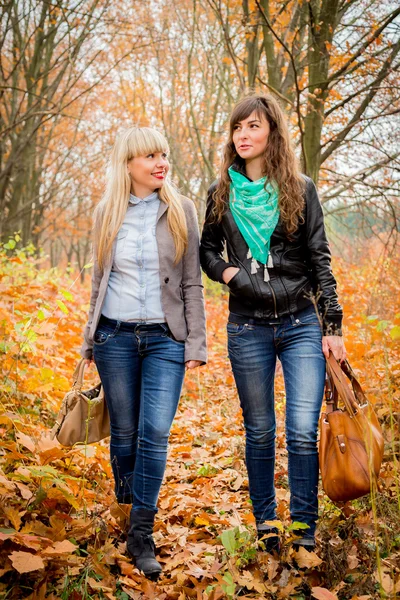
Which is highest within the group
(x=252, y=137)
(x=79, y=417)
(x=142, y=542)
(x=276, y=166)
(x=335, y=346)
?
(x=252, y=137)

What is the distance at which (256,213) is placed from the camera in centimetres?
279

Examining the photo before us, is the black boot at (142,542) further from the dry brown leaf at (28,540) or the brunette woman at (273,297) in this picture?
the dry brown leaf at (28,540)

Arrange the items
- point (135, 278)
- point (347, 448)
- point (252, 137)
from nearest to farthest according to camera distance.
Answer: point (347, 448) < point (252, 137) < point (135, 278)

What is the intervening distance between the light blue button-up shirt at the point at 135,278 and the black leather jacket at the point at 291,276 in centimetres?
37

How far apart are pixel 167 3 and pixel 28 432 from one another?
11820 mm

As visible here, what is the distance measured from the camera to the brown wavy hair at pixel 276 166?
279cm

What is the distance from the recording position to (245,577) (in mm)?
2432

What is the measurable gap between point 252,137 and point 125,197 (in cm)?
76

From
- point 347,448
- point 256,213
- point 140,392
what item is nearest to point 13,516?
point 140,392

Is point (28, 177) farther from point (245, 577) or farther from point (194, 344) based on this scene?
point (245, 577)

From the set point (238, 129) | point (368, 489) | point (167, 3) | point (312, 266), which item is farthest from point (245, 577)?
point (167, 3)

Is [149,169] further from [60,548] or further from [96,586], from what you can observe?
[96,586]

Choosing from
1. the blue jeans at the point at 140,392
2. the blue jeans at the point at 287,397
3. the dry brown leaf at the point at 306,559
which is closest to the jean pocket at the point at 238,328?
the blue jeans at the point at 287,397

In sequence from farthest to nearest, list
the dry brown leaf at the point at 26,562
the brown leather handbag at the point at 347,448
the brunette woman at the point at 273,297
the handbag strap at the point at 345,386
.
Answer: the brunette woman at the point at 273,297 → the handbag strap at the point at 345,386 → the brown leather handbag at the point at 347,448 → the dry brown leaf at the point at 26,562
